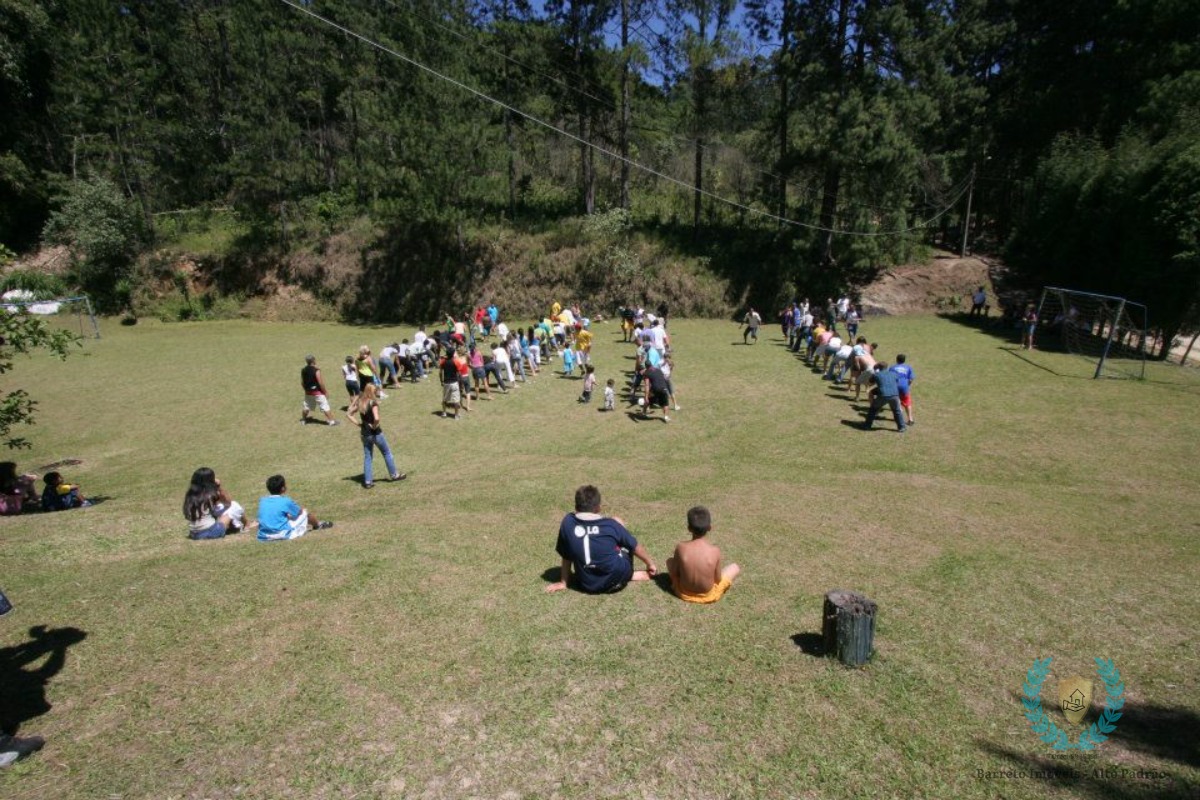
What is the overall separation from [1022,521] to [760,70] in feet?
103

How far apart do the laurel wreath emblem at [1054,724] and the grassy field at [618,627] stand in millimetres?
85

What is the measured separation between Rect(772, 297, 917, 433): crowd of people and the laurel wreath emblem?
28.4 feet

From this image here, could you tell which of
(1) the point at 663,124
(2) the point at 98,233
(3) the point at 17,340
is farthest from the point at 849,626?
(2) the point at 98,233

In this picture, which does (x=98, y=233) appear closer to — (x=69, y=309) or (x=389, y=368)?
→ (x=69, y=309)

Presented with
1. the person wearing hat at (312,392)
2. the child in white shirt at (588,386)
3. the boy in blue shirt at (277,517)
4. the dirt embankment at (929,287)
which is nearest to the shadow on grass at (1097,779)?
the boy in blue shirt at (277,517)

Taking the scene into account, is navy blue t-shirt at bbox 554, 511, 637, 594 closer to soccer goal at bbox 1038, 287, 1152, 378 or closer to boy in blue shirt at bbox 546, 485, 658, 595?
boy in blue shirt at bbox 546, 485, 658, 595

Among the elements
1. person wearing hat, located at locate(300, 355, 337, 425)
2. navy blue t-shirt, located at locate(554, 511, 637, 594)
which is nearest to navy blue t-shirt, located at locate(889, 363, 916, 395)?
navy blue t-shirt, located at locate(554, 511, 637, 594)

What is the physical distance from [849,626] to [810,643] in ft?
1.98

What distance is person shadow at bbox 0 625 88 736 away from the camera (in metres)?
4.45

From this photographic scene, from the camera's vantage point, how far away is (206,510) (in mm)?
8422

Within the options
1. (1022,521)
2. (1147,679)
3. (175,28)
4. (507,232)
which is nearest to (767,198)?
(507,232)

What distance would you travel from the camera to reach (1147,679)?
17.1 ft

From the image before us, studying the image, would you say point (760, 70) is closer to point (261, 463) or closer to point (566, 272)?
point (566, 272)

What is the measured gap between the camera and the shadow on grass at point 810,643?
17.8 ft
